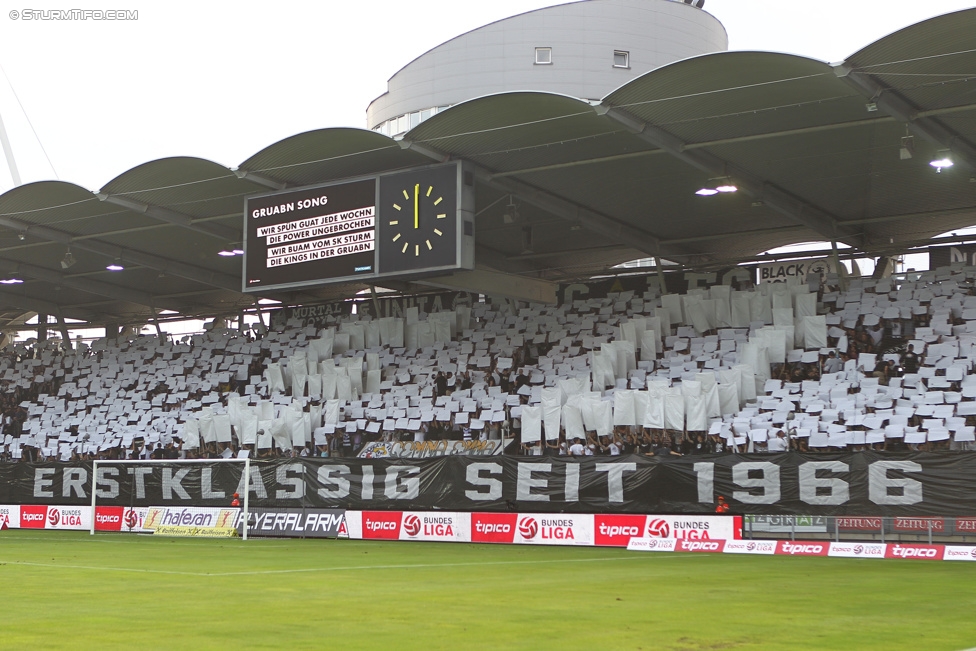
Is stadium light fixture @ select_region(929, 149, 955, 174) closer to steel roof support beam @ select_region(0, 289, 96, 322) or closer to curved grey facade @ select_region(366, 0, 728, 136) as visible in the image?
curved grey facade @ select_region(366, 0, 728, 136)

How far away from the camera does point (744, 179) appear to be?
28969 millimetres

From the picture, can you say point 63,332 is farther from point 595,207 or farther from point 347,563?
point 347,563

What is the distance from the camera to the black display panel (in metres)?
27.3

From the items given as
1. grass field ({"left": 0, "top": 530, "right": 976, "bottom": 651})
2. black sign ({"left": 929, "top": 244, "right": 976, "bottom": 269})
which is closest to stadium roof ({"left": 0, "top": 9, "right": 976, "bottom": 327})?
black sign ({"left": 929, "top": 244, "right": 976, "bottom": 269})

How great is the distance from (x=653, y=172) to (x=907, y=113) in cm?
723

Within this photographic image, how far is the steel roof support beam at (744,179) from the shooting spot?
80.9 ft

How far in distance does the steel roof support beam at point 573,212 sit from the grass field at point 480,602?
35.7ft

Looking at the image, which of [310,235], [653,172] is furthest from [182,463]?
[653,172]

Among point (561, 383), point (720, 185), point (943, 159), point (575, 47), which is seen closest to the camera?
point (943, 159)

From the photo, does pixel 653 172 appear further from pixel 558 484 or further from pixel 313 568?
pixel 313 568

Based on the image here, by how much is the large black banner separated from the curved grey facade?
39713mm

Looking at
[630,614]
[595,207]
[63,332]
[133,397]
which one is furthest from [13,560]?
[63,332]

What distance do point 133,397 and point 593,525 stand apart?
2509cm

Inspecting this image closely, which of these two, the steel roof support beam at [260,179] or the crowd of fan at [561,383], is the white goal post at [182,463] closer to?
the crowd of fan at [561,383]
